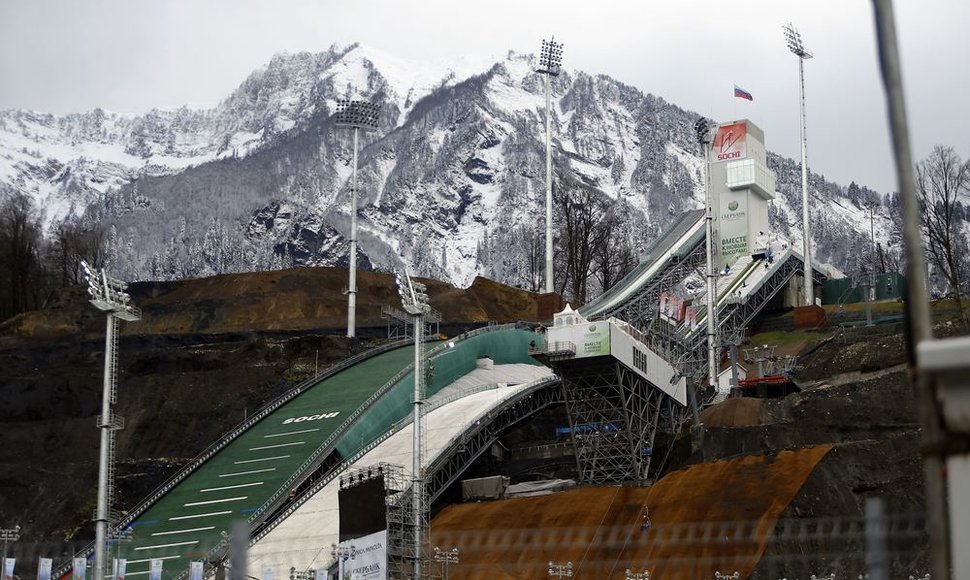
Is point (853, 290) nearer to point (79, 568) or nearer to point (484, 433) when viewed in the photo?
point (484, 433)

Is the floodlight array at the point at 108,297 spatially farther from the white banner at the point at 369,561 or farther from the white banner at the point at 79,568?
the white banner at the point at 369,561

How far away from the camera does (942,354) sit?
619 centimetres

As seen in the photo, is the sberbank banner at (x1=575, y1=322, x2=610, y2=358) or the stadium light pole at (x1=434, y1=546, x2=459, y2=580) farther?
the sberbank banner at (x1=575, y1=322, x2=610, y2=358)

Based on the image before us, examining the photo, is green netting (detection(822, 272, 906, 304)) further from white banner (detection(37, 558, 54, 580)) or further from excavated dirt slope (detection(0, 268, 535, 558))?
white banner (detection(37, 558, 54, 580))

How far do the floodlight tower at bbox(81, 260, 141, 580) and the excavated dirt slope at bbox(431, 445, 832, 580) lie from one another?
16304 mm

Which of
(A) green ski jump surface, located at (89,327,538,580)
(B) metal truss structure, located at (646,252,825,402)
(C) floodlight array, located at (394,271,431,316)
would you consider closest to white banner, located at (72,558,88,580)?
(A) green ski jump surface, located at (89,327,538,580)

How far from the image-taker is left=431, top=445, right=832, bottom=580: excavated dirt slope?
176 ft

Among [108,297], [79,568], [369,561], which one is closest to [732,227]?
[369,561]

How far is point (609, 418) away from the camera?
71750mm

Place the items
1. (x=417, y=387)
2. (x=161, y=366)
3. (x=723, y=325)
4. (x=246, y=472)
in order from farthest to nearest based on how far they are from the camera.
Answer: (x=723, y=325), (x=161, y=366), (x=246, y=472), (x=417, y=387)

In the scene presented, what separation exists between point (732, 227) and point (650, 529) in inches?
2343

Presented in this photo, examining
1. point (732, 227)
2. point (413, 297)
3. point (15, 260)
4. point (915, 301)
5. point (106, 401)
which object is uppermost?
point (732, 227)

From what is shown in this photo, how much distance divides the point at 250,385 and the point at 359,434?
1256 centimetres

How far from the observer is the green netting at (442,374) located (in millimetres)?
79812
